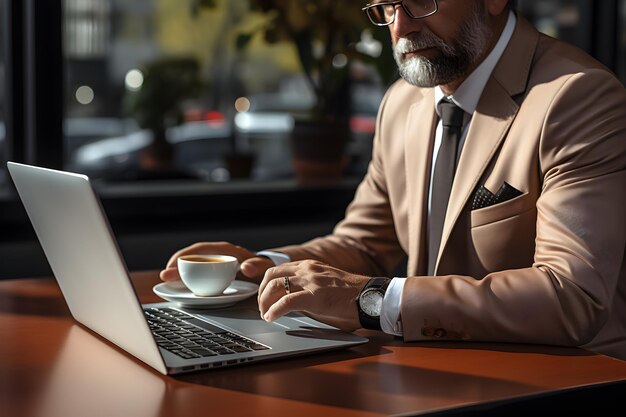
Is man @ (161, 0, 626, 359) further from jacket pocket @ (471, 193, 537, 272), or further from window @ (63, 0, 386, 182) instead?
window @ (63, 0, 386, 182)

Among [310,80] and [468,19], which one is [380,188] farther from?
[310,80]

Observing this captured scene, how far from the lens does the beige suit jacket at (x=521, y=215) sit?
1.58 metres

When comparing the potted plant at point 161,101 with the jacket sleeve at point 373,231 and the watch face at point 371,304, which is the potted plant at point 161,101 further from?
the watch face at point 371,304

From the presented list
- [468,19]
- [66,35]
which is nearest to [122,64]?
[66,35]

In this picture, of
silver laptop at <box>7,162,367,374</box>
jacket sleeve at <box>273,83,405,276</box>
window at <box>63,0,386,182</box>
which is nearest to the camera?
silver laptop at <box>7,162,367,374</box>

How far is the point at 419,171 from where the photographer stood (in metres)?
2.11

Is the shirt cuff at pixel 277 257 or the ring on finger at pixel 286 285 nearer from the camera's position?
the ring on finger at pixel 286 285

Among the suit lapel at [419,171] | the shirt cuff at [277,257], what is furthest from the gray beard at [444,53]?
the shirt cuff at [277,257]

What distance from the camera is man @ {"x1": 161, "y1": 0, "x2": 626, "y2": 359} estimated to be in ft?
5.18

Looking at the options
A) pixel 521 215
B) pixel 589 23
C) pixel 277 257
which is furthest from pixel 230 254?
pixel 589 23

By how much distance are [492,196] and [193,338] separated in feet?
2.49

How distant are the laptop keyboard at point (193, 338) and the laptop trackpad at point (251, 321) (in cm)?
3

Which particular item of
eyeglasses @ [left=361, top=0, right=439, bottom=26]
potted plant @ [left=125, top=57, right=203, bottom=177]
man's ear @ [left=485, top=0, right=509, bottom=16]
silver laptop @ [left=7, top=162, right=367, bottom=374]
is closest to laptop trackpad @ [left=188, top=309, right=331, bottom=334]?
silver laptop @ [left=7, top=162, right=367, bottom=374]

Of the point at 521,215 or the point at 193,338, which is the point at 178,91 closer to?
the point at 521,215
